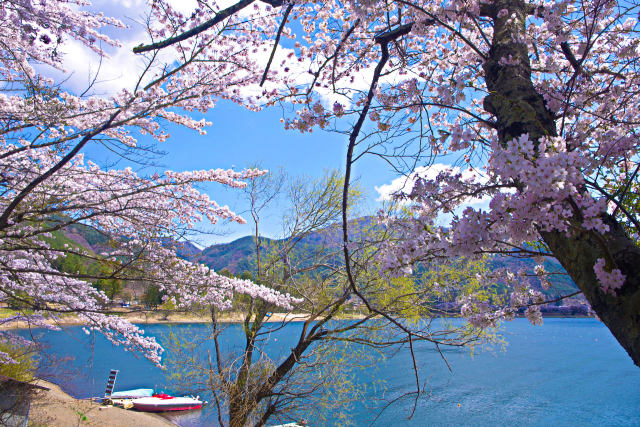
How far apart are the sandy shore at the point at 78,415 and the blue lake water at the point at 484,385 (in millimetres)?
908

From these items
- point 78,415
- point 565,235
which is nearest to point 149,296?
point 78,415

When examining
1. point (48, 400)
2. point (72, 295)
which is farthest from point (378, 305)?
point (48, 400)

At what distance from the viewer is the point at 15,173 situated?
4129 mm

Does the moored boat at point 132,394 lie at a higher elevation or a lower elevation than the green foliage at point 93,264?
lower

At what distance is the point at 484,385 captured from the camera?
2116cm

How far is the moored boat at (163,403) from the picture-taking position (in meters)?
17.4

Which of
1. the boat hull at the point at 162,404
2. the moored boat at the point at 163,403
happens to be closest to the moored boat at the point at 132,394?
the moored boat at the point at 163,403

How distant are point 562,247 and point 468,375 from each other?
85.2 feet

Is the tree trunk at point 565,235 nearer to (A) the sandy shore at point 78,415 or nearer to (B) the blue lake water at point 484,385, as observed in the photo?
(B) the blue lake water at point 484,385

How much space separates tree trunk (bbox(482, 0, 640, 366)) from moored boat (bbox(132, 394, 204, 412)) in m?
18.7

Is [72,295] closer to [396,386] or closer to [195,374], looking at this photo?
[195,374]

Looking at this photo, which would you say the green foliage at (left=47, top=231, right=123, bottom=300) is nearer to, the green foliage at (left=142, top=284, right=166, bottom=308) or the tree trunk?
the green foliage at (left=142, top=284, right=166, bottom=308)

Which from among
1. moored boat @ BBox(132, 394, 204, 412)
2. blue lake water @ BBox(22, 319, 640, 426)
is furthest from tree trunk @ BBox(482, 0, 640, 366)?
moored boat @ BBox(132, 394, 204, 412)

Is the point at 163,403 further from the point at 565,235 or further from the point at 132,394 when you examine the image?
the point at 565,235
